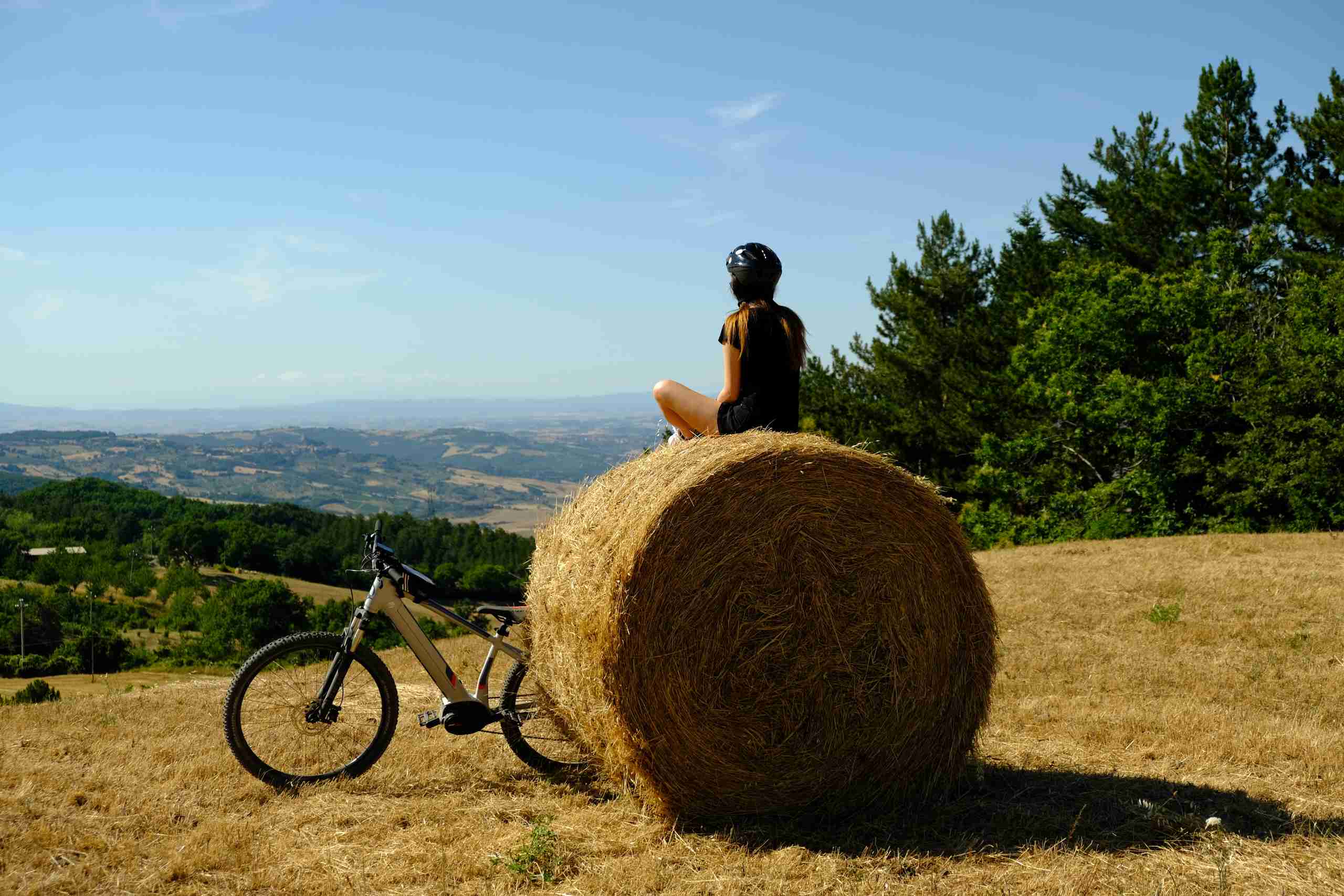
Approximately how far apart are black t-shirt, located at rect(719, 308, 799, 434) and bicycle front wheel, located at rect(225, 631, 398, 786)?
8.04ft

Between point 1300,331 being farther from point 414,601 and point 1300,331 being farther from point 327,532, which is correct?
point 327,532

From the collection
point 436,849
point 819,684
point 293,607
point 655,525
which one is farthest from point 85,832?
point 293,607

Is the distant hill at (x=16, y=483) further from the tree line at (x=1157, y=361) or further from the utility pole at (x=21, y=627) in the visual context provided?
the tree line at (x=1157, y=361)

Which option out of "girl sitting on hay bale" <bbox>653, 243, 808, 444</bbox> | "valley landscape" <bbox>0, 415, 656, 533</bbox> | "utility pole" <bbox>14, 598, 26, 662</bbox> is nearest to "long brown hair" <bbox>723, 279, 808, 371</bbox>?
"girl sitting on hay bale" <bbox>653, 243, 808, 444</bbox>

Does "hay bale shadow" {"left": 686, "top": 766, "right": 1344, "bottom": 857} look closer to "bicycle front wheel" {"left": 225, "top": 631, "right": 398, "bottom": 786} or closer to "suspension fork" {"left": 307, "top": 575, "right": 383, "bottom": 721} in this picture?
"bicycle front wheel" {"left": 225, "top": 631, "right": 398, "bottom": 786}

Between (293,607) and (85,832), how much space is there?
47.2 meters

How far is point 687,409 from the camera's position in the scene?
18.4ft

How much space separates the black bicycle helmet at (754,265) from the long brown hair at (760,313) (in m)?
0.03

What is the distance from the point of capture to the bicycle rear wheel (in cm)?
566

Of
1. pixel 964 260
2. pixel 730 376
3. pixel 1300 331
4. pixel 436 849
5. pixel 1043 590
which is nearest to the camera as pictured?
pixel 436 849

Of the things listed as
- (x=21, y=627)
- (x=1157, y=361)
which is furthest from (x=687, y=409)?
(x=21, y=627)

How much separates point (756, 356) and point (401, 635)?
252 centimetres

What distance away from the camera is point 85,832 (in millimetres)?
4418

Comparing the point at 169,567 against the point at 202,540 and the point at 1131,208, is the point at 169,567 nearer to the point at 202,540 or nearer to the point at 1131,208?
the point at 202,540
